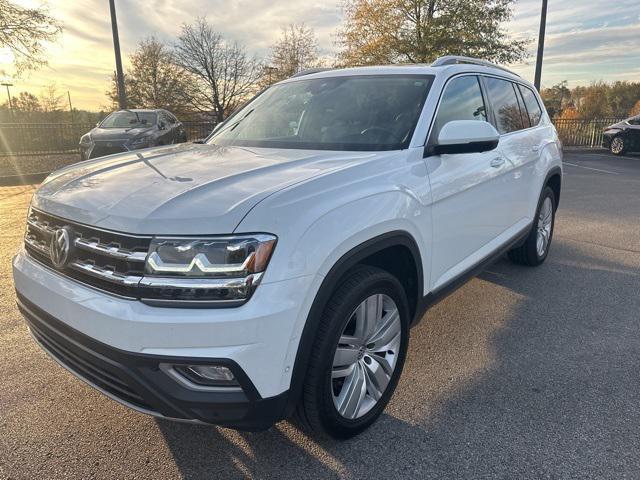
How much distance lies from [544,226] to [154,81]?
28334 mm

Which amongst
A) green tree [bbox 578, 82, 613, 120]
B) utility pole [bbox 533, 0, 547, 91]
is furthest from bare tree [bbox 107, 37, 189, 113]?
green tree [bbox 578, 82, 613, 120]

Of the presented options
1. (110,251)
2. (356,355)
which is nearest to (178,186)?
(110,251)

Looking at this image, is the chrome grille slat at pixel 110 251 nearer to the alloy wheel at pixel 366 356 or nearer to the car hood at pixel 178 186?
the car hood at pixel 178 186

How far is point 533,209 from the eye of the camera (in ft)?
15.1

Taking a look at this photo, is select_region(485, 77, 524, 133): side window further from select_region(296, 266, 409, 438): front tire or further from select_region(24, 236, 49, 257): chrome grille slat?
select_region(24, 236, 49, 257): chrome grille slat

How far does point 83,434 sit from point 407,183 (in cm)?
211

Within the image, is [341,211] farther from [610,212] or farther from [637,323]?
[610,212]

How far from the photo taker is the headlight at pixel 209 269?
1790 mm

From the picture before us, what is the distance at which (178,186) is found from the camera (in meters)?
2.16

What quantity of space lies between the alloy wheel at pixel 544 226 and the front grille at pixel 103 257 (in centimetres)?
418

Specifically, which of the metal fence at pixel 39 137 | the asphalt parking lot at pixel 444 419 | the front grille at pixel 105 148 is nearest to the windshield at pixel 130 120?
the front grille at pixel 105 148

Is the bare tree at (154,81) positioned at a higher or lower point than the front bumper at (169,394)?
higher

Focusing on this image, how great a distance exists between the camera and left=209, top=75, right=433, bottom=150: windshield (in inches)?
116

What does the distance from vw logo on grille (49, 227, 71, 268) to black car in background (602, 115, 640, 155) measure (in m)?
20.3
